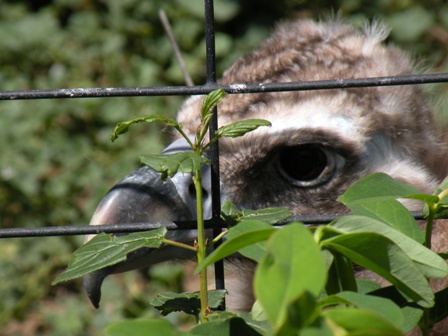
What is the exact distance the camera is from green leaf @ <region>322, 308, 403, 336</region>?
28.6 inches

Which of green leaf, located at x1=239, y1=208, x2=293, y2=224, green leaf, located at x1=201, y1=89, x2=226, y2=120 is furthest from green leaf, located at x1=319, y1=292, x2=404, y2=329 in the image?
green leaf, located at x1=201, y1=89, x2=226, y2=120

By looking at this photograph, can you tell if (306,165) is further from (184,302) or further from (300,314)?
(300,314)

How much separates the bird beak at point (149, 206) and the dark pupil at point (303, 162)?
29 cm

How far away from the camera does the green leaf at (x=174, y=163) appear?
1.07 metres

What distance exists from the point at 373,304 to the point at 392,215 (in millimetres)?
222

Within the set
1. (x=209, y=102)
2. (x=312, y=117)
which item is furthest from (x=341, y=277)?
(x=312, y=117)

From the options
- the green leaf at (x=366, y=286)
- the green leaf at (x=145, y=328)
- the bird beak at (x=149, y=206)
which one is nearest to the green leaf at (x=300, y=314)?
the green leaf at (x=145, y=328)

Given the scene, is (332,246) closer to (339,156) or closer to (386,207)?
(386,207)

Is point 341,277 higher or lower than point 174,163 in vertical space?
lower

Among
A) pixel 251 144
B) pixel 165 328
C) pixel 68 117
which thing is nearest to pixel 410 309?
pixel 165 328

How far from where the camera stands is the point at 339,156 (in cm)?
202

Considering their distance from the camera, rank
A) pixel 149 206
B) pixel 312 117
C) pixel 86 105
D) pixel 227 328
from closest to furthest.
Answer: pixel 227 328
pixel 149 206
pixel 312 117
pixel 86 105

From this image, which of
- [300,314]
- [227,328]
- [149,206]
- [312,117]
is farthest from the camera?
[312,117]

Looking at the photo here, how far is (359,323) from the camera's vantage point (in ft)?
2.44
